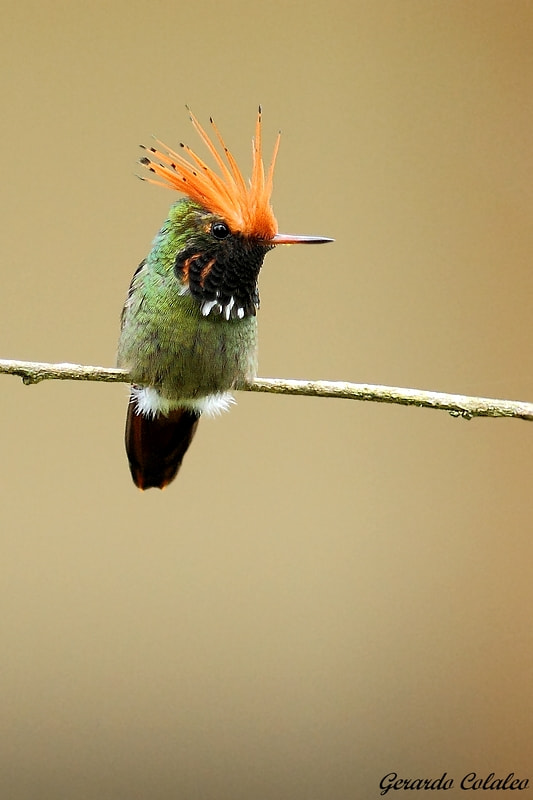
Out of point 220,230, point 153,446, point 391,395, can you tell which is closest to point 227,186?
point 220,230

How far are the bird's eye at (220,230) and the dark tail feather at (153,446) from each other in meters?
0.37

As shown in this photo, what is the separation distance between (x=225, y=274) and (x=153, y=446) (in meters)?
0.39

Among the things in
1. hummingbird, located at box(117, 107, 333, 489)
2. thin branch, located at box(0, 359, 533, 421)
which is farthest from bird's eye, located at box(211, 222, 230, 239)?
thin branch, located at box(0, 359, 533, 421)

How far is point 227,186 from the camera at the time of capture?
4.25 ft

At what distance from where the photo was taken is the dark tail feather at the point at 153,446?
159cm

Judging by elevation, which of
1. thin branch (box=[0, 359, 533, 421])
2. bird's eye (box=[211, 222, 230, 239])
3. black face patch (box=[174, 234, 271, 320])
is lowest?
thin branch (box=[0, 359, 533, 421])

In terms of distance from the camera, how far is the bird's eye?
1355 mm

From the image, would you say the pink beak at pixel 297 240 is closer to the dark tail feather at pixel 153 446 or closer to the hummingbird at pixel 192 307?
the hummingbird at pixel 192 307

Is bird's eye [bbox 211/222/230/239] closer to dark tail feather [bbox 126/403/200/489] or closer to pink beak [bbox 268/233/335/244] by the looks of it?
pink beak [bbox 268/233/335/244]

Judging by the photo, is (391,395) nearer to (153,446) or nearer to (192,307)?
(192,307)

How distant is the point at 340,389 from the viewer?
134cm

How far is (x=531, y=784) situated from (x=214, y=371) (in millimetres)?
1704

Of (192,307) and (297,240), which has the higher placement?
(297,240)

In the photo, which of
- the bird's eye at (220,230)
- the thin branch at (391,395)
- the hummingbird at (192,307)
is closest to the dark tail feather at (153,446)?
the hummingbird at (192,307)
